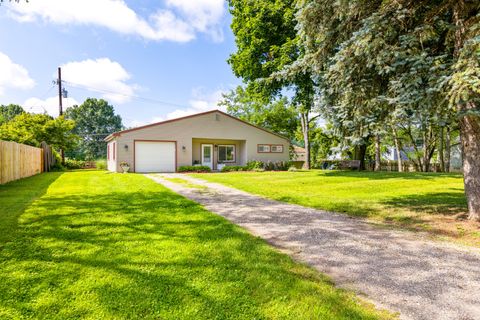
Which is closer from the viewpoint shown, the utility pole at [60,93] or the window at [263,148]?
the window at [263,148]

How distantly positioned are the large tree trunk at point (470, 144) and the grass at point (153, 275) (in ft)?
14.0

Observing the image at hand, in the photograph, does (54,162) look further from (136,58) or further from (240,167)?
(240,167)

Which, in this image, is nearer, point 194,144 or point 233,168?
point 233,168

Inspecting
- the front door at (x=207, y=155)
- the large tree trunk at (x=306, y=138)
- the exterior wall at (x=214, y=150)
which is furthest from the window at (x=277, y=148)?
the front door at (x=207, y=155)

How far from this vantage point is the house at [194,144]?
19328mm

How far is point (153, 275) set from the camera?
2895mm

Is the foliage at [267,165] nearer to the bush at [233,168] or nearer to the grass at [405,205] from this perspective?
the bush at [233,168]

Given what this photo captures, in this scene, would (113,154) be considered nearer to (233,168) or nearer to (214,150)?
(214,150)

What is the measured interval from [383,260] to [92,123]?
2494 inches

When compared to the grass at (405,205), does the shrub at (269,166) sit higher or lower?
higher

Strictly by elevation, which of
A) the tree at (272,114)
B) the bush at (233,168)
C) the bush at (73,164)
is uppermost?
the tree at (272,114)

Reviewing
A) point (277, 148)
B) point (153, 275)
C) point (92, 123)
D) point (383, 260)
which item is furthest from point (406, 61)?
point (92, 123)

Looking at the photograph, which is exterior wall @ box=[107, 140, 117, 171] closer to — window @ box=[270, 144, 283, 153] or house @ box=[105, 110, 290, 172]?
house @ box=[105, 110, 290, 172]

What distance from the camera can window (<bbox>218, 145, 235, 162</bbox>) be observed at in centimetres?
2338
